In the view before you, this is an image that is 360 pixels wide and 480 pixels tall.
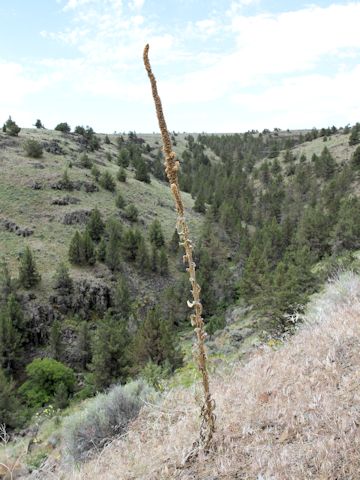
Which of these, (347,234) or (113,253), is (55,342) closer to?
(113,253)

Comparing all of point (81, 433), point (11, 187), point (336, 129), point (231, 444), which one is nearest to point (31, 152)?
point (11, 187)

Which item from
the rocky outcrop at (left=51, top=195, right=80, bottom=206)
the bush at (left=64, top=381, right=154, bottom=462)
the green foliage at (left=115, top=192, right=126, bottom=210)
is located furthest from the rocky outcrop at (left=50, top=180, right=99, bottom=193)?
the bush at (left=64, top=381, right=154, bottom=462)

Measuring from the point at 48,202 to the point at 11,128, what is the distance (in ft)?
72.1

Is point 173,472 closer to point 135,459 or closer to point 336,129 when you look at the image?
point 135,459

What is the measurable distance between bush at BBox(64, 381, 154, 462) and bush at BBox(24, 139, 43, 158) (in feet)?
186

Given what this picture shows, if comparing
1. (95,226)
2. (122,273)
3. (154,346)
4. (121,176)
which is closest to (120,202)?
(95,226)

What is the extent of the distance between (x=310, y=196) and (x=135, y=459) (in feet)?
215

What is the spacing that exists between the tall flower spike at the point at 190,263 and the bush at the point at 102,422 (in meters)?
3.10

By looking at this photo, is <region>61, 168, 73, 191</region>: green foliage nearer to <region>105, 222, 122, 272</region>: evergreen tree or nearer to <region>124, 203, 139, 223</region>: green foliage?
<region>124, 203, 139, 223</region>: green foliage

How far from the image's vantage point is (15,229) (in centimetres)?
4391

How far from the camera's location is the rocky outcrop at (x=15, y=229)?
143ft

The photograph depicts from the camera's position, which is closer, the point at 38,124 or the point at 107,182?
the point at 107,182

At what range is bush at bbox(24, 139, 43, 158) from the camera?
5872 centimetres

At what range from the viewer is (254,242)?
163ft
